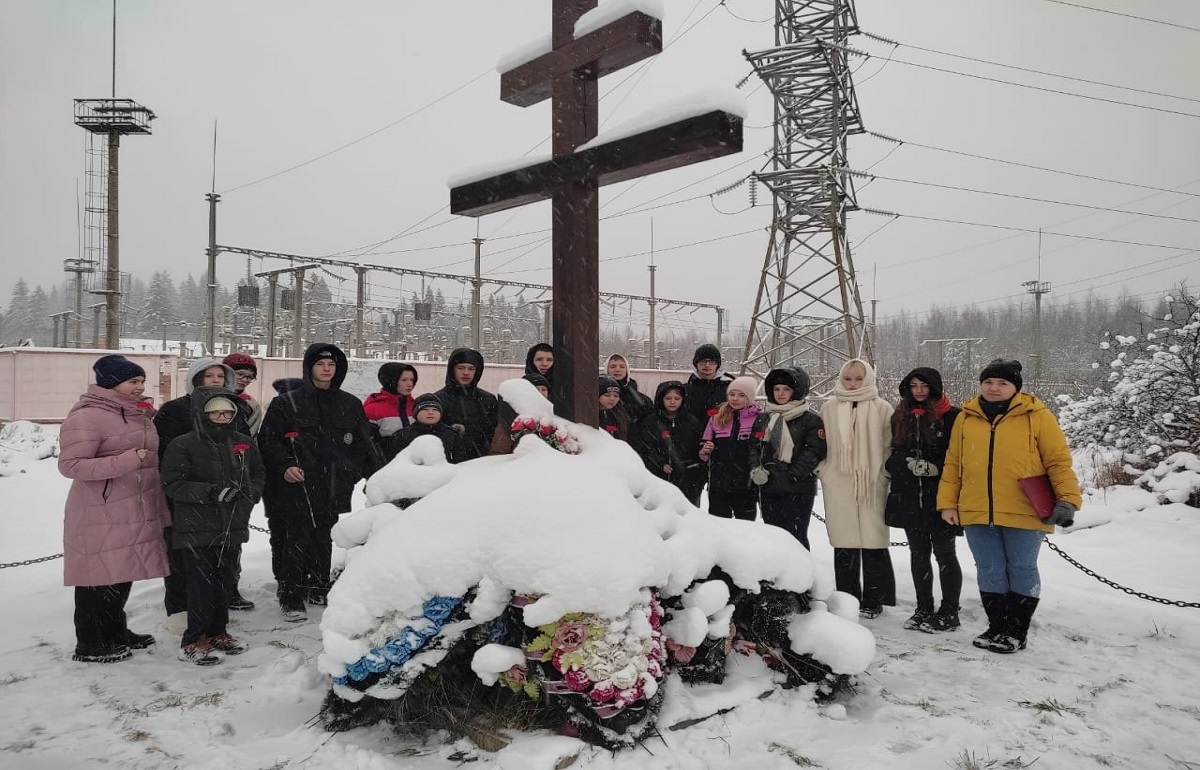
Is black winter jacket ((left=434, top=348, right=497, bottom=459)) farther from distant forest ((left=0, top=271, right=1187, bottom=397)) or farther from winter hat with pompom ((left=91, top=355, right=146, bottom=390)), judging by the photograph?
distant forest ((left=0, top=271, right=1187, bottom=397))

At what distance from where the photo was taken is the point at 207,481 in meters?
3.68

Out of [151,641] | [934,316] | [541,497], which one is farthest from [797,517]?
[934,316]

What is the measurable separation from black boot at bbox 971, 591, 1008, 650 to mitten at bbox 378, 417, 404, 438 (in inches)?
154

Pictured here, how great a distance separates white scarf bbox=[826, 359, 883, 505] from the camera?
427cm

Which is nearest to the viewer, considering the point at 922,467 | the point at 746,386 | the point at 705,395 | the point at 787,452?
the point at 922,467

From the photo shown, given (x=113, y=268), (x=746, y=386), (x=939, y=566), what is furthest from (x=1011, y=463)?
(x=113, y=268)

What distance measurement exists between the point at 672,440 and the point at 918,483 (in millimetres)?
1689

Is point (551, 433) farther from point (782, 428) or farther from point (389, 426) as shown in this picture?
point (389, 426)

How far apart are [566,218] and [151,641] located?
10.7 ft

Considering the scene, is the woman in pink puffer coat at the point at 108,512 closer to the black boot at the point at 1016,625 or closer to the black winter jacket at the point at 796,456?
the black winter jacket at the point at 796,456

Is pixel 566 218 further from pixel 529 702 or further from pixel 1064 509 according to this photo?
pixel 1064 509

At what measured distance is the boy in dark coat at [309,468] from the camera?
429cm

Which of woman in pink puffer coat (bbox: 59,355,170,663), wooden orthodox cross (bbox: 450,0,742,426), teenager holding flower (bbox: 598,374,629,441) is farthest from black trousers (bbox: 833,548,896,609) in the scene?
woman in pink puffer coat (bbox: 59,355,170,663)

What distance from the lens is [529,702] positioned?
2664mm
